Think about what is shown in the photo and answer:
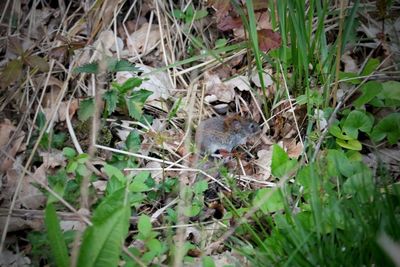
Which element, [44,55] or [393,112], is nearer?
[393,112]

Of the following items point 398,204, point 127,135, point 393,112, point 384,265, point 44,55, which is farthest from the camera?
point 44,55

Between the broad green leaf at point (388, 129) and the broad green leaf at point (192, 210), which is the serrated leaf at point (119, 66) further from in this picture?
the broad green leaf at point (388, 129)

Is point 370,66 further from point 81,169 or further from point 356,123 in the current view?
point 81,169

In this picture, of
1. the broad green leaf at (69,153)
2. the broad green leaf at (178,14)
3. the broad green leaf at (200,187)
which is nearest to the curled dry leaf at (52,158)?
the broad green leaf at (69,153)

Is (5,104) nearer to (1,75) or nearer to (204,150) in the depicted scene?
(1,75)

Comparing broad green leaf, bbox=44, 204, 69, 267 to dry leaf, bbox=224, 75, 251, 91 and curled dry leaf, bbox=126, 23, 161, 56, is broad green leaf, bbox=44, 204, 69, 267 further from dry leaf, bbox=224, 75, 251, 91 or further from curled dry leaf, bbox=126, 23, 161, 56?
curled dry leaf, bbox=126, 23, 161, 56

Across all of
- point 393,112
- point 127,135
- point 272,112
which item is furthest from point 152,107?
point 393,112

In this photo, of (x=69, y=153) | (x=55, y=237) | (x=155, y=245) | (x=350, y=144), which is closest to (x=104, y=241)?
(x=55, y=237)

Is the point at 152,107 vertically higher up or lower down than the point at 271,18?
lower down

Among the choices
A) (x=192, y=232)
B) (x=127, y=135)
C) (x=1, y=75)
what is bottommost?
(x=192, y=232)

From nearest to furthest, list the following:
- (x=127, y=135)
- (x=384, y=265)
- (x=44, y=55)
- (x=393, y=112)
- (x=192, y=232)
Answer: (x=384, y=265) → (x=192, y=232) → (x=393, y=112) → (x=127, y=135) → (x=44, y=55)
